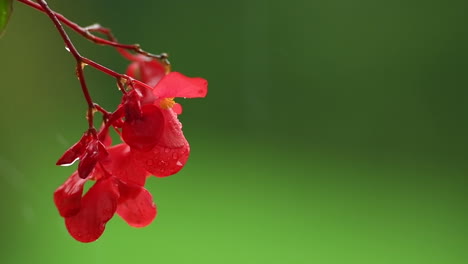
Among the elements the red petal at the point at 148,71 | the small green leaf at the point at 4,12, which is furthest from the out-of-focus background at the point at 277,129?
the small green leaf at the point at 4,12

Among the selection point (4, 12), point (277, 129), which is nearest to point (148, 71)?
point (4, 12)

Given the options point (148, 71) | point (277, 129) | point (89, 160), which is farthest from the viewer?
point (277, 129)

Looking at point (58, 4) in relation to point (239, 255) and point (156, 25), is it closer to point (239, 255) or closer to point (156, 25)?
point (156, 25)

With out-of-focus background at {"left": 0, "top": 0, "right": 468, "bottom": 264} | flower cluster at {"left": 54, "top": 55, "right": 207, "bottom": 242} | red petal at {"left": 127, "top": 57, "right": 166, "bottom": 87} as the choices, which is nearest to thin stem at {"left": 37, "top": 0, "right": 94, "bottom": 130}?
flower cluster at {"left": 54, "top": 55, "right": 207, "bottom": 242}

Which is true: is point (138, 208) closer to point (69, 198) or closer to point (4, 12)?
point (69, 198)

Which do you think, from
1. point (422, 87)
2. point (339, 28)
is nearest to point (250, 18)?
point (339, 28)

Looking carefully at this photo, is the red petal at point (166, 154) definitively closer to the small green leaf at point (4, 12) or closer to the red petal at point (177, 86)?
the red petal at point (177, 86)
